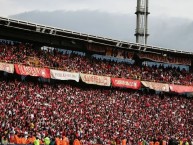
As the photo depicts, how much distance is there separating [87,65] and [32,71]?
257 inches

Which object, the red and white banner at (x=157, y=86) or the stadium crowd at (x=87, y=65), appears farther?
the red and white banner at (x=157, y=86)

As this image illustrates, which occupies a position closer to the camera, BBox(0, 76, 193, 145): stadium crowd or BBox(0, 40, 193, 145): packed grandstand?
BBox(0, 76, 193, 145): stadium crowd

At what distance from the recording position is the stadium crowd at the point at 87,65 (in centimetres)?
3959

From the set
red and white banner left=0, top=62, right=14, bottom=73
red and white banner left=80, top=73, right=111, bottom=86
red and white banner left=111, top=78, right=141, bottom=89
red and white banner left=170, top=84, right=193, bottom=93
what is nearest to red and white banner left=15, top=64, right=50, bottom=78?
red and white banner left=0, top=62, right=14, bottom=73

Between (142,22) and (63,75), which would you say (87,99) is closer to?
(63,75)

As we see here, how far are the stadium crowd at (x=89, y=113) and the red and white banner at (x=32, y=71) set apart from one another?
83 centimetres

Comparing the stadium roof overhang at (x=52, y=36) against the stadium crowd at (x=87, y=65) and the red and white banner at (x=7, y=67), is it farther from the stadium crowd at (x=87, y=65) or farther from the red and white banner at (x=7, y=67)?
the red and white banner at (x=7, y=67)

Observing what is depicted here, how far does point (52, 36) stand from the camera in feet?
140

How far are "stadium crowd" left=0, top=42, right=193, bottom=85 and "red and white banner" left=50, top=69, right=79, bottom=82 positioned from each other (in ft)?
1.71

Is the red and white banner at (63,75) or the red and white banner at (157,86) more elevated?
the red and white banner at (63,75)

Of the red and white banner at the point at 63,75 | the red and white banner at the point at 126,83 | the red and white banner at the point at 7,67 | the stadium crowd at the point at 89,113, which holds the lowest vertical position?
the stadium crowd at the point at 89,113

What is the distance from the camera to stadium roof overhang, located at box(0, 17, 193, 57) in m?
39.8

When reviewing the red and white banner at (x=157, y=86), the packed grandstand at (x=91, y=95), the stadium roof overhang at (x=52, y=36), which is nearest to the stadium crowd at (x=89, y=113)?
the packed grandstand at (x=91, y=95)

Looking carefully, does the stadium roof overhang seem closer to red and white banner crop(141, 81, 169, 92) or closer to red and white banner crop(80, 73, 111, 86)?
red and white banner crop(80, 73, 111, 86)
